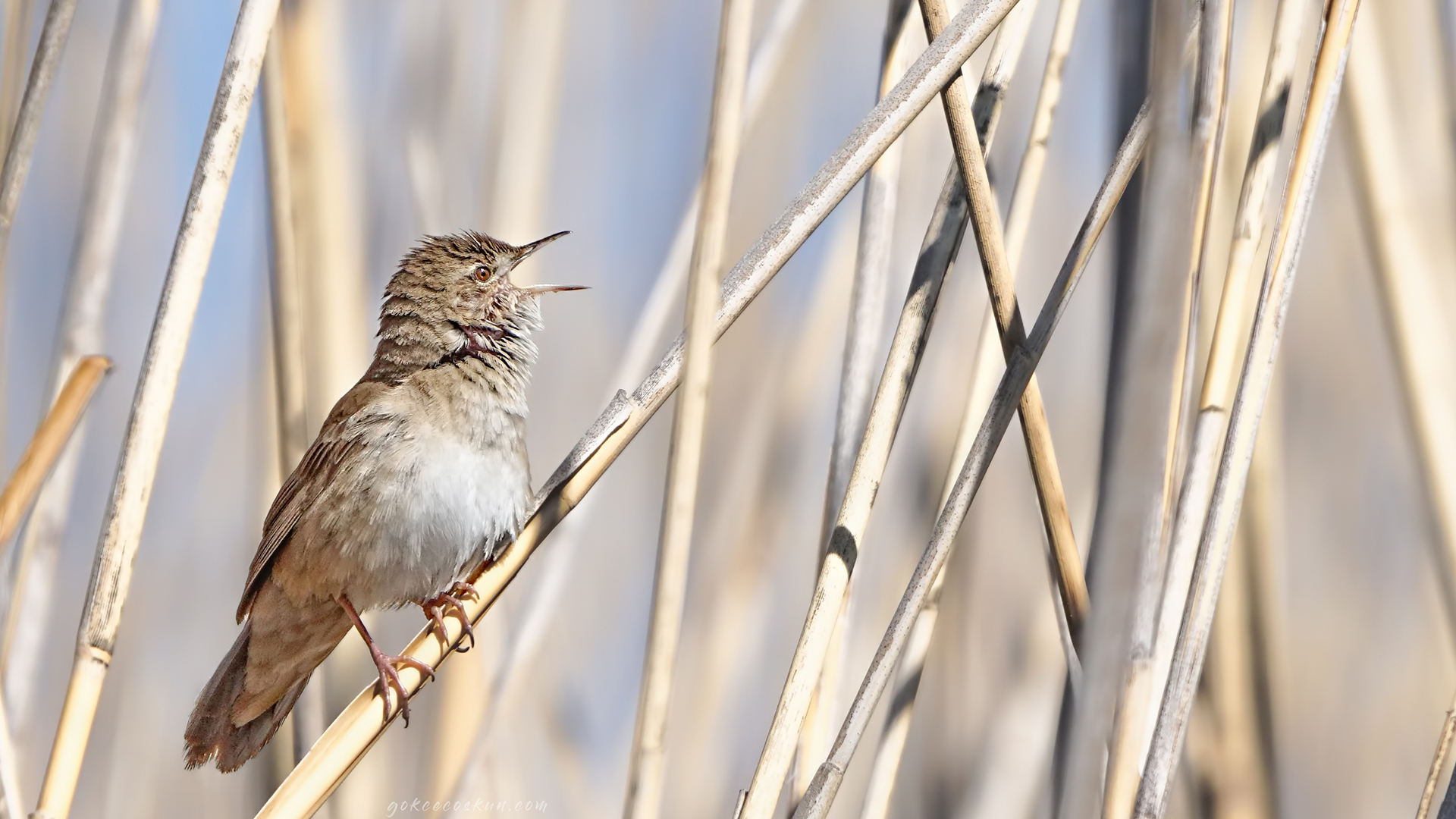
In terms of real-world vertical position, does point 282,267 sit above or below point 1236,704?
above

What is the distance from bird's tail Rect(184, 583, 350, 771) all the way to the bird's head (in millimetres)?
536

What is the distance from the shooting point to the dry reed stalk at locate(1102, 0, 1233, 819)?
1.26m

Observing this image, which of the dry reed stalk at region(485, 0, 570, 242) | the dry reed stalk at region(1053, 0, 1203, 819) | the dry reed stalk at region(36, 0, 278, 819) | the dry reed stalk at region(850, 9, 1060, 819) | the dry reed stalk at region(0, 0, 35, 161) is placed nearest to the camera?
the dry reed stalk at region(1053, 0, 1203, 819)

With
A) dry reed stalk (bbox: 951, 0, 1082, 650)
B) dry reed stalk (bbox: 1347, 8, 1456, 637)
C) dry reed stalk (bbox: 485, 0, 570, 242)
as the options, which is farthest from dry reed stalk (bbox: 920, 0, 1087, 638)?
dry reed stalk (bbox: 485, 0, 570, 242)

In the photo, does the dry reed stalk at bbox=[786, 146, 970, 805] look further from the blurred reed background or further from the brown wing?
the brown wing

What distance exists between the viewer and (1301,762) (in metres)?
2.48

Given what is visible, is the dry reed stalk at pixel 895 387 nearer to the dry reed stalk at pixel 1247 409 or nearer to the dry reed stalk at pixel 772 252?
the dry reed stalk at pixel 772 252

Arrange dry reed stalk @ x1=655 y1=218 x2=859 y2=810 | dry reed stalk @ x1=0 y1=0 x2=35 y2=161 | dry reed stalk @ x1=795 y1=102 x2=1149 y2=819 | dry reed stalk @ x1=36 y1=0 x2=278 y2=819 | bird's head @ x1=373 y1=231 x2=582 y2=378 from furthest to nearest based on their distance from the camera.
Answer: dry reed stalk @ x1=655 y1=218 x2=859 y2=810 → bird's head @ x1=373 y1=231 x2=582 y2=378 → dry reed stalk @ x1=0 y1=0 x2=35 y2=161 → dry reed stalk @ x1=795 y1=102 x2=1149 y2=819 → dry reed stalk @ x1=36 y1=0 x2=278 y2=819

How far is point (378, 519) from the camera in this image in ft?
7.04

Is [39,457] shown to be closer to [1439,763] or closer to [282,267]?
[282,267]

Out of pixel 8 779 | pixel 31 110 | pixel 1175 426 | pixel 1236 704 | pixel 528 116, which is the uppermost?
pixel 528 116

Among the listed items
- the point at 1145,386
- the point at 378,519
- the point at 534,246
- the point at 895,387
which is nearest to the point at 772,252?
the point at 895,387

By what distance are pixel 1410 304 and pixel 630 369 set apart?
4.80 ft

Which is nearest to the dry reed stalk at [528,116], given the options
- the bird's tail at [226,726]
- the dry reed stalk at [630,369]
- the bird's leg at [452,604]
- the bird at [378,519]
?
the bird at [378,519]
